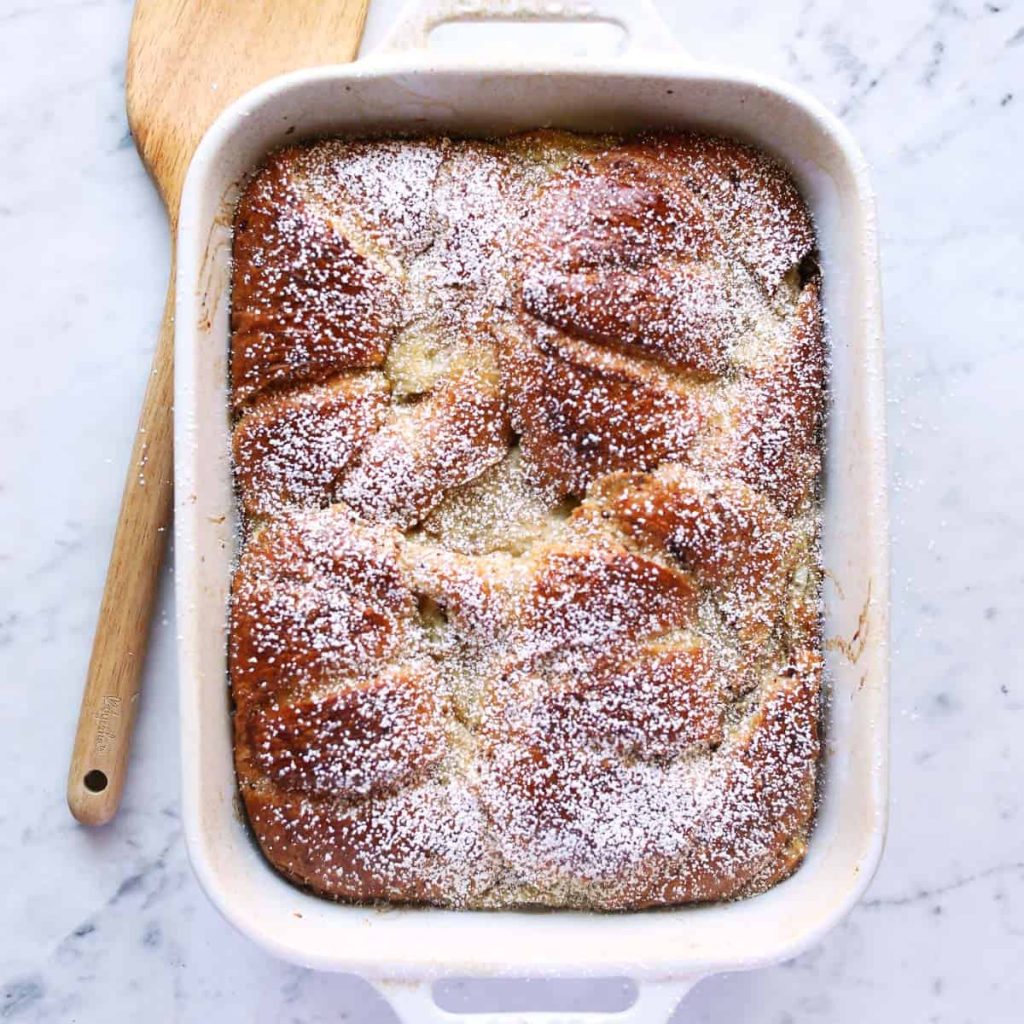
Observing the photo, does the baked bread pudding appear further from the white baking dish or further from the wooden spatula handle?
the wooden spatula handle

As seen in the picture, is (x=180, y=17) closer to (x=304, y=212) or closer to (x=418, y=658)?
(x=304, y=212)

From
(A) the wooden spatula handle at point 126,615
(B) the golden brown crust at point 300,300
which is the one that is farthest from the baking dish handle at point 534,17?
(A) the wooden spatula handle at point 126,615

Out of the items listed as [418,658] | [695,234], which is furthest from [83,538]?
[695,234]

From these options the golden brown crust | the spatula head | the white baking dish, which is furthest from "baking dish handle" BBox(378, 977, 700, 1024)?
the spatula head

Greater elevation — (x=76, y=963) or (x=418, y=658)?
(x=418, y=658)

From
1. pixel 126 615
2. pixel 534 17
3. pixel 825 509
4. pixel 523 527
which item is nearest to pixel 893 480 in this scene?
pixel 825 509
